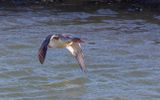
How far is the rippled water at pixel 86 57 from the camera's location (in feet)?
24.9

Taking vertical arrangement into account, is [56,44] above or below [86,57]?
above

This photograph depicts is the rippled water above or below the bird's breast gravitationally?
below

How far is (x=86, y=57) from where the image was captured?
29.7 feet

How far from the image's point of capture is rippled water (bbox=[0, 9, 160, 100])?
7586 millimetres

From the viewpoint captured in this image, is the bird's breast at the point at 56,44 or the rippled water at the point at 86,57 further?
the rippled water at the point at 86,57

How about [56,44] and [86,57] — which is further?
[86,57]

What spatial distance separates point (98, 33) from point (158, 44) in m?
1.17

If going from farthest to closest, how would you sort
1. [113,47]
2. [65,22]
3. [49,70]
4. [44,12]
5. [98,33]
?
1. [44,12]
2. [65,22]
3. [98,33]
4. [113,47]
5. [49,70]

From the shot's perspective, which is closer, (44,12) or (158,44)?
(158,44)

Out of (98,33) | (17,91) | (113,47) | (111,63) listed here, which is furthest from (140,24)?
(17,91)

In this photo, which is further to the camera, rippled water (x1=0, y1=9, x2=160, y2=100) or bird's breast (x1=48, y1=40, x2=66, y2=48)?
rippled water (x1=0, y1=9, x2=160, y2=100)

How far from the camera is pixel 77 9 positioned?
39.8 feet

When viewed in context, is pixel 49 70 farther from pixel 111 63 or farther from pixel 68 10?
pixel 68 10

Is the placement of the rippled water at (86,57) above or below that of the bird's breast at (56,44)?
below
